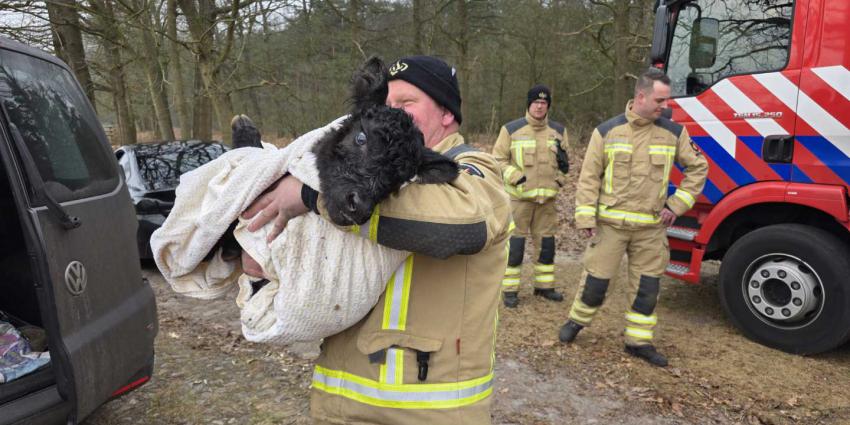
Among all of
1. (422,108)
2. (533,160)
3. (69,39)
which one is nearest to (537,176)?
(533,160)

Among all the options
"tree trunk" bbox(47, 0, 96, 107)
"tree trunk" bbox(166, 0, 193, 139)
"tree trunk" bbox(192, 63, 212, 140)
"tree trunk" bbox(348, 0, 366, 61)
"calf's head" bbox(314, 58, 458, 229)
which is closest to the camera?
"calf's head" bbox(314, 58, 458, 229)

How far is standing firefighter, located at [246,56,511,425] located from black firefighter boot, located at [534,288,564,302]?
412 cm

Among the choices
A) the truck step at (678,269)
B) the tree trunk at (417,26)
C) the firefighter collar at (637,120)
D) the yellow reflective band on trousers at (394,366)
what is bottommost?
the truck step at (678,269)

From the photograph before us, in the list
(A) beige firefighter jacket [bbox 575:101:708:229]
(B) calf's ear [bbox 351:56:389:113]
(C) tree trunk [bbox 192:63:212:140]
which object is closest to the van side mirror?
(A) beige firefighter jacket [bbox 575:101:708:229]

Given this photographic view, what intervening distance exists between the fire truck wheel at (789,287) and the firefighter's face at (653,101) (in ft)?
4.05

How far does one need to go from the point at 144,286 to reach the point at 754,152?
424 cm

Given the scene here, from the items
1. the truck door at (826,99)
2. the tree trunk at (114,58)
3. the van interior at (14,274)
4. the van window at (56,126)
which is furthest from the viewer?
the tree trunk at (114,58)

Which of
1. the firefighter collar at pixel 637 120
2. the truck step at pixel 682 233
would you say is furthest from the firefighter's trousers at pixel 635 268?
the firefighter collar at pixel 637 120

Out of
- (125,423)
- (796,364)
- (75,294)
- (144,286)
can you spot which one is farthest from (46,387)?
(796,364)

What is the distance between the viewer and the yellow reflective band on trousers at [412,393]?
138 cm

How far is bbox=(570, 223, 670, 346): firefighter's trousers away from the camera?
3.96m

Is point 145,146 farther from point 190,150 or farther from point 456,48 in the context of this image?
point 456,48

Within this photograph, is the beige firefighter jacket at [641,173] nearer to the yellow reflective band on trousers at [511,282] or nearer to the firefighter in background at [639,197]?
the firefighter in background at [639,197]

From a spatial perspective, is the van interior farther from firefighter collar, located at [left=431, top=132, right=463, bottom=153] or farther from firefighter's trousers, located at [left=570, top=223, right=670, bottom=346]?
firefighter's trousers, located at [left=570, top=223, right=670, bottom=346]
